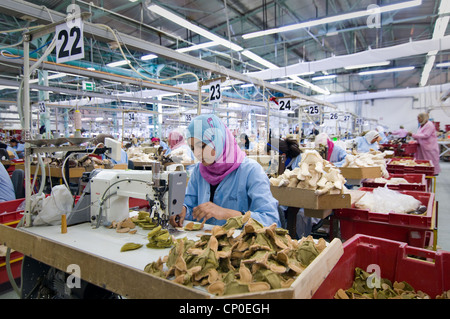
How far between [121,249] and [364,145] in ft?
22.0

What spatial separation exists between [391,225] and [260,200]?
1.25 m

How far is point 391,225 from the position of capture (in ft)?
7.50

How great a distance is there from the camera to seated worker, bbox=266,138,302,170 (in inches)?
149

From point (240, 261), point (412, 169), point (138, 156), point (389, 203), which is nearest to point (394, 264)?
point (240, 261)

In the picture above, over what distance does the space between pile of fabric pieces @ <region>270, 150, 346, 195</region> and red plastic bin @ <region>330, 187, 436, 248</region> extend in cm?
27

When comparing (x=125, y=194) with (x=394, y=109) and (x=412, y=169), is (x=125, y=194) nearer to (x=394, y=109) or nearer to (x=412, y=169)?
(x=412, y=169)

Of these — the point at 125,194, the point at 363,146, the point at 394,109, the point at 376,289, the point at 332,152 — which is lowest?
the point at 376,289

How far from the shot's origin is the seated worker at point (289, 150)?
377 centimetres

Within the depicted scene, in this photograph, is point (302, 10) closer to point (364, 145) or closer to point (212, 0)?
point (212, 0)

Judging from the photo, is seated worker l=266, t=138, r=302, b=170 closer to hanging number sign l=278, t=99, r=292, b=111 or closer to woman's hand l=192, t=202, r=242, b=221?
hanging number sign l=278, t=99, r=292, b=111

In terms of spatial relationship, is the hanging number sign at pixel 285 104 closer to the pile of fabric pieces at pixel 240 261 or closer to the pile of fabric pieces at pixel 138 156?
the pile of fabric pieces at pixel 138 156
